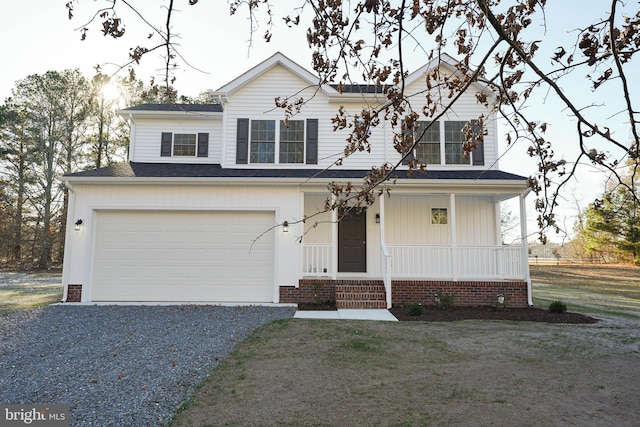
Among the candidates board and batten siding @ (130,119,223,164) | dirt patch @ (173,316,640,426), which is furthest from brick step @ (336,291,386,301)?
board and batten siding @ (130,119,223,164)

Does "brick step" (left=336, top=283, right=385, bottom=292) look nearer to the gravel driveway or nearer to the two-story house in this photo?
the two-story house

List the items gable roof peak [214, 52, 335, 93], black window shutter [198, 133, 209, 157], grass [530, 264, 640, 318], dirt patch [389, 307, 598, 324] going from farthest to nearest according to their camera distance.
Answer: black window shutter [198, 133, 209, 157], gable roof peak [214, 52, 335, 93], grass [530, 264, 640, 318], dirt patch [389, 307, 598, 324]

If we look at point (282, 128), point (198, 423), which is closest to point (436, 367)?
point (198, 423)

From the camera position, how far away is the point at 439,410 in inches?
151

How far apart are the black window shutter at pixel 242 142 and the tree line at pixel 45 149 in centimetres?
1356

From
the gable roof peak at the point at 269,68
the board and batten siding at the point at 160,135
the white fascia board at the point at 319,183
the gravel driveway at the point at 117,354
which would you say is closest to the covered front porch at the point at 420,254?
the white fascia board at the point at 319,183

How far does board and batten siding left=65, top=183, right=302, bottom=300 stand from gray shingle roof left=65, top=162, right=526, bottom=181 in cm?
32

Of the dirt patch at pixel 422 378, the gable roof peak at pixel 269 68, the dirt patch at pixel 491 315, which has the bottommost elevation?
the dirt patch at pixel 422 378

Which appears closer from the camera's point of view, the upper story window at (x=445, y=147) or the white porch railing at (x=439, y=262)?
the white porch railing at (x=439, y=262)

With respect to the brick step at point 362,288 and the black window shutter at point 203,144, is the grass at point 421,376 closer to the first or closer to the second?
the brick step at point 362,288

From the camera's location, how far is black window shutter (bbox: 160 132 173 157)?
12.5 metres

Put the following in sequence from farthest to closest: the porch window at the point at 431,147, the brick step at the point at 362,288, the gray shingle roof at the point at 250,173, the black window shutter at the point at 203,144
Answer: the black window shutter at the point at 203,144, the porch window at the point at 431,147, the gray shingle roof at the point at 250,173, the brick step at the point at 362,288

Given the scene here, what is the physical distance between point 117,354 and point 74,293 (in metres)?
5.29

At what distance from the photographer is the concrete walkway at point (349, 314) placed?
8.29 meters
